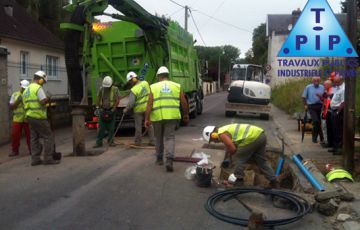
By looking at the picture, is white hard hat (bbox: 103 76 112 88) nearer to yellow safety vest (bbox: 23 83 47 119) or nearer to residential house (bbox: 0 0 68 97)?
yellow safety vest (bbox: 23 83 47 119)

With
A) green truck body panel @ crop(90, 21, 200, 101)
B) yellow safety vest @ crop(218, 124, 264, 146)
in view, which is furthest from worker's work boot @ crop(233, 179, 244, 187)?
green truck body panel @ crop(90, 21, 200, 101)

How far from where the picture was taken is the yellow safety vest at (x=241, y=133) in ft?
22.2

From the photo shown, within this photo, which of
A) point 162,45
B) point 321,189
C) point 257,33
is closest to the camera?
point 321,189

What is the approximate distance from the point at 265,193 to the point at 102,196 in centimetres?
231

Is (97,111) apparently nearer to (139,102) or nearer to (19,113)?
(139,102)

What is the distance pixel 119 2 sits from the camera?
13469 millimetres

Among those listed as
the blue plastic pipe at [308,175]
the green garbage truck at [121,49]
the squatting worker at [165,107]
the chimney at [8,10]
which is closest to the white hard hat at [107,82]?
the green garbage truck at [121,49]

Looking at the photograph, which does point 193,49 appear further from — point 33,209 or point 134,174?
point 33,209

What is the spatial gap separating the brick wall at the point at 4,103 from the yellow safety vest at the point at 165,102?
5.67 m

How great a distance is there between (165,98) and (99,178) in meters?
1.86

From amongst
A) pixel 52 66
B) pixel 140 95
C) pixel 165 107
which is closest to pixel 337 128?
pixel 165 107

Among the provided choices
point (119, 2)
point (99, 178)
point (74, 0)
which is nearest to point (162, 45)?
point (119, 2)

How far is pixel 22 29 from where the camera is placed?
21.8m

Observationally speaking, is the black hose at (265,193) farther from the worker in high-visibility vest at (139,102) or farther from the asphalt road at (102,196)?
the worker in high-visibility vest at (139,102)
